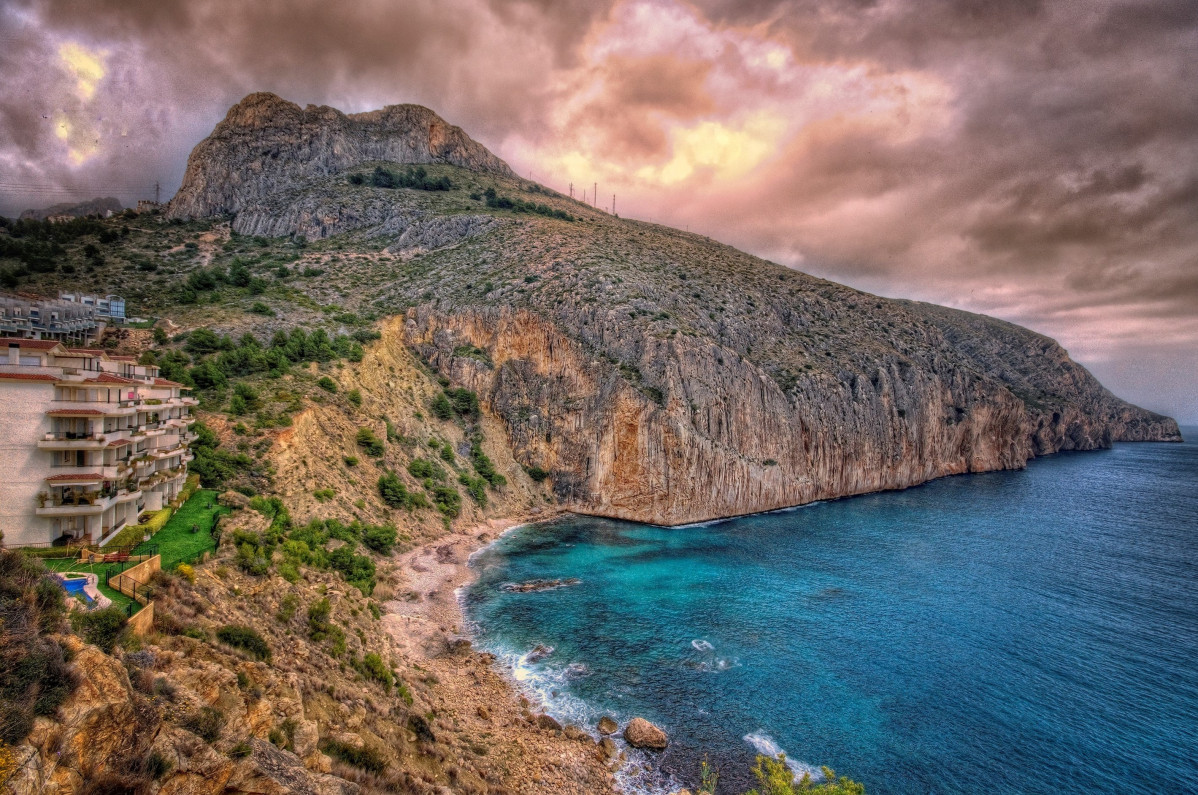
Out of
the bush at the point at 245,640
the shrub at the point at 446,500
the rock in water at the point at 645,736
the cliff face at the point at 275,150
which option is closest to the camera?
the bush at the point at 245,640

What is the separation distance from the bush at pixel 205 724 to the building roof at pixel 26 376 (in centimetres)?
1629

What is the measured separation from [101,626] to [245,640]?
5140mm

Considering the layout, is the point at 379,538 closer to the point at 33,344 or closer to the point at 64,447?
the point at 64,447

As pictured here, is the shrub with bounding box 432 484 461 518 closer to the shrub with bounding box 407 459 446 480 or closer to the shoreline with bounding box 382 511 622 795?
the shrub with bounding box 407 459 446 480

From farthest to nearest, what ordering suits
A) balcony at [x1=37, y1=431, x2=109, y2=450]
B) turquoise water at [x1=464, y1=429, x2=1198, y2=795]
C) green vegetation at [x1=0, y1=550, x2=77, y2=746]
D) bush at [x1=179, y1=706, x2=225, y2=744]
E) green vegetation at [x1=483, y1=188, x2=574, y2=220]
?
green vegetation at [x1=483, y1=188, x2=574, y2=220] < turquoise water at [x1=464, y1=429, x2=1198, y2=795] < balcony at [x1=37, y1=431, x2=109, y2=450] < bush at [x1=179, y1=706, x2=225, y2=744] < green vegetation at [x1=0, y1=550, x2=77, y2=746]

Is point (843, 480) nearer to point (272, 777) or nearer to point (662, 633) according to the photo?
point (662, 633)

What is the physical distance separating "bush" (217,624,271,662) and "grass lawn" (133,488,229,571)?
472 cm

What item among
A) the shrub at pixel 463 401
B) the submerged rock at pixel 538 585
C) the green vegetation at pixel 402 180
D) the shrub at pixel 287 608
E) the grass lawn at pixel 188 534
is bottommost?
the submerged rock at pixel 538 585

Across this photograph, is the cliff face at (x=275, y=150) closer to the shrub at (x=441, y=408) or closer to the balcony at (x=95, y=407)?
the shrub at (x=441, y=408)

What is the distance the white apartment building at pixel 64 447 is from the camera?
1898 centimetres

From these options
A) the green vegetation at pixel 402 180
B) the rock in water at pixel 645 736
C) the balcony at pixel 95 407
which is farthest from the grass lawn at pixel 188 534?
the green vegetation at pixel 402 180

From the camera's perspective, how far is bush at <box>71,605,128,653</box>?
37.1 feet

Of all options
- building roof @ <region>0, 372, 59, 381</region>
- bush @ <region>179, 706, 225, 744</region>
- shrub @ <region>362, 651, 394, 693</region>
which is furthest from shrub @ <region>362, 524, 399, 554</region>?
bush @ <region>179, 706, 225, 744</region>

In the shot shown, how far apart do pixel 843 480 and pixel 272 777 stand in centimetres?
7822
